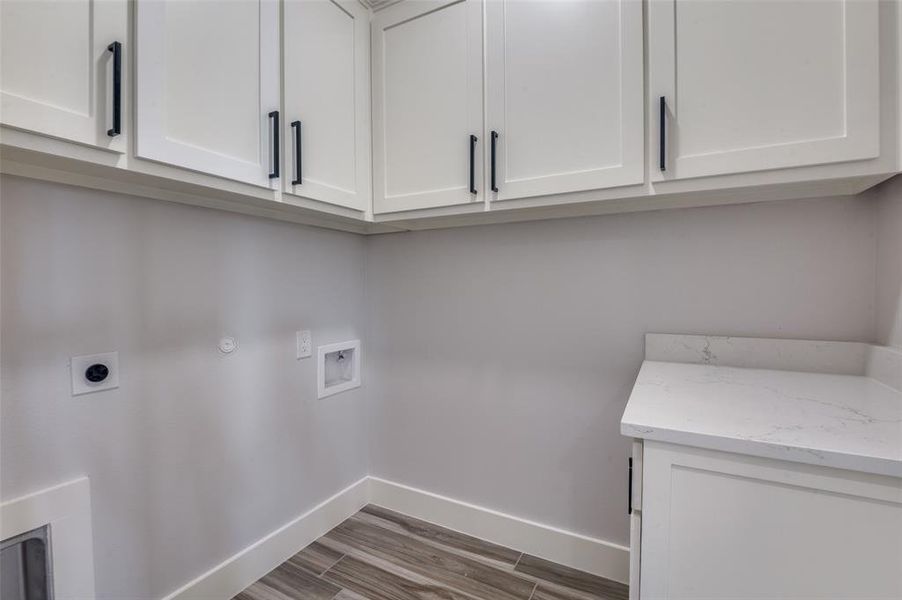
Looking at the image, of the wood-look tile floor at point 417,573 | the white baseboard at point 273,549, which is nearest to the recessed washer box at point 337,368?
the white baseboard at point 273,549

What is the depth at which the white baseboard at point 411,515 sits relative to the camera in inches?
60.0

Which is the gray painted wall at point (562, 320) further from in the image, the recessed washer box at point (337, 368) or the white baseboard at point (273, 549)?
the white baseboard at point (273, 549)

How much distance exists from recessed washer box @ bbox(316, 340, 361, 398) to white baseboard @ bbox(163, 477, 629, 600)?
53cm

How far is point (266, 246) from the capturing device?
1641 millimetres

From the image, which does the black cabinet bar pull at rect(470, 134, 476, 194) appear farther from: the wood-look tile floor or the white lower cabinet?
the wood-look tile floor

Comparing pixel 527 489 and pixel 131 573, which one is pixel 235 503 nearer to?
pixel 131 573

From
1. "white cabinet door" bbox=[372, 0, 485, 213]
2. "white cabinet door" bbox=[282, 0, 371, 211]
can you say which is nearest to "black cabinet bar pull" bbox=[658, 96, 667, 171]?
"white cabinet door" bbox=[372, 0, 485, 213]

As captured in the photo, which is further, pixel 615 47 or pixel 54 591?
pixel 615 47

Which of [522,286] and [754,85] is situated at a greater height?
[754,85]

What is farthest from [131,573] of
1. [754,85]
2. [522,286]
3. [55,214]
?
[754,85]

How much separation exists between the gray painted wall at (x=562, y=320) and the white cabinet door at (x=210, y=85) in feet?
2.95

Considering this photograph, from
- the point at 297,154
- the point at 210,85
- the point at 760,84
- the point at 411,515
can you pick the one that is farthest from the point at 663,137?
the point at 411,515

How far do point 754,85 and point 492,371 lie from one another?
4.34ft

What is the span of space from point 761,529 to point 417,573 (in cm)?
132
